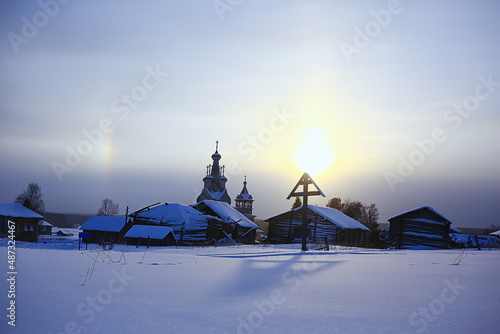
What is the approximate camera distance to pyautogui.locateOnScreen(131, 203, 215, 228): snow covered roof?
39125mm

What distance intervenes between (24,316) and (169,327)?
1466mm

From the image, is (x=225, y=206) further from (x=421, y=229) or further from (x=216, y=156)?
(x=216, y=156)

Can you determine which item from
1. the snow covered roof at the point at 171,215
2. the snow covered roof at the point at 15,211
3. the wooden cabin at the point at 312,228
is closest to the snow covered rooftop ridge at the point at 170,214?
the snow covered roof at the point at 171,215

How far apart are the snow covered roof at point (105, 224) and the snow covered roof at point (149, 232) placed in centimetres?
969

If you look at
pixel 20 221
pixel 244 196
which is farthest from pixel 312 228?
pixel 244 196

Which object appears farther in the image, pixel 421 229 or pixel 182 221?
pixel 182 221

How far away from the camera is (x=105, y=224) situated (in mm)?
45938

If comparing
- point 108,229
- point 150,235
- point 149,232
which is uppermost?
point 149,232

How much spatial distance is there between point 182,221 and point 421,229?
22227 mm

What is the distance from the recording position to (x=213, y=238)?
41219mm

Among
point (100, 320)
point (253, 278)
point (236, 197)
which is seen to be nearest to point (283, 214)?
point (253, 278)

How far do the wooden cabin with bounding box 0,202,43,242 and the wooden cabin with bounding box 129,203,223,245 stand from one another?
43.8 feet

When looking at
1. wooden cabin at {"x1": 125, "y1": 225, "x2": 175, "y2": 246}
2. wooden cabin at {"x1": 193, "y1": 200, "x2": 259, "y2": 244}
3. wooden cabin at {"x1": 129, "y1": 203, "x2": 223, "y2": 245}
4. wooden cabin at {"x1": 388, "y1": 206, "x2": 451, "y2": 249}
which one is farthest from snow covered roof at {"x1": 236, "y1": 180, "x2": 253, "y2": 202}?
wooden cabin at {"x1": 388, "y1": 206, "x2": 451, "y2": 249}

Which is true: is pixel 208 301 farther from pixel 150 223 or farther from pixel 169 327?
pixel 150 223
